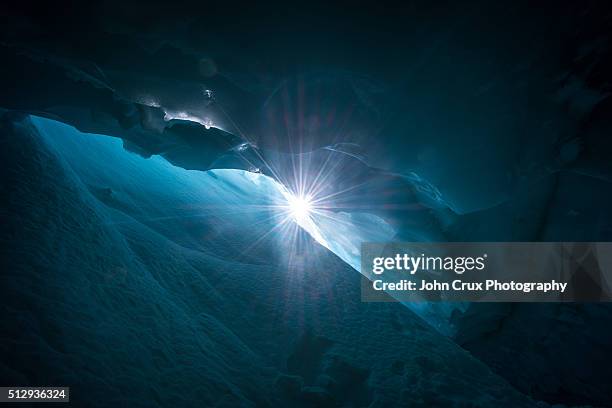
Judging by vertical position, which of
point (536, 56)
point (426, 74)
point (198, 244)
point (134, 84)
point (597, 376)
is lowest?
point (597, 376)

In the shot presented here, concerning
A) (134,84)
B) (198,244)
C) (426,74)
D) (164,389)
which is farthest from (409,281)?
(134,84)

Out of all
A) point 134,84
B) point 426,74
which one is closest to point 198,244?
point 134,84

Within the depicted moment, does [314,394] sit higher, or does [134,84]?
[134,84]

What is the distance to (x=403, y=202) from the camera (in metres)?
11.3

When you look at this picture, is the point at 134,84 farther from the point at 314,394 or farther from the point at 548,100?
the point at 548,100

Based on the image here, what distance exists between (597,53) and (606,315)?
21.4 feet

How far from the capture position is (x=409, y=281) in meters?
17.6

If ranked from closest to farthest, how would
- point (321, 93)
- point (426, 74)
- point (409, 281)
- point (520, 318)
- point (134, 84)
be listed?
point (426, 74)
point (321, 93)
point (134, 84)
point (520, 318)
point (409, 281)

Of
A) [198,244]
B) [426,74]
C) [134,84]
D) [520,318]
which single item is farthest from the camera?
[198,244]

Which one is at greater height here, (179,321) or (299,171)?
(299,171)

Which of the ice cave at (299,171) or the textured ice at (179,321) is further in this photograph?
the ice cave at (299,171)

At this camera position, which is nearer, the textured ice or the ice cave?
the textured ice

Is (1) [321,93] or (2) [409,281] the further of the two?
(2) [409,281]

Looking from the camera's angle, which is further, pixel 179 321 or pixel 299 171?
pixel 299 171
